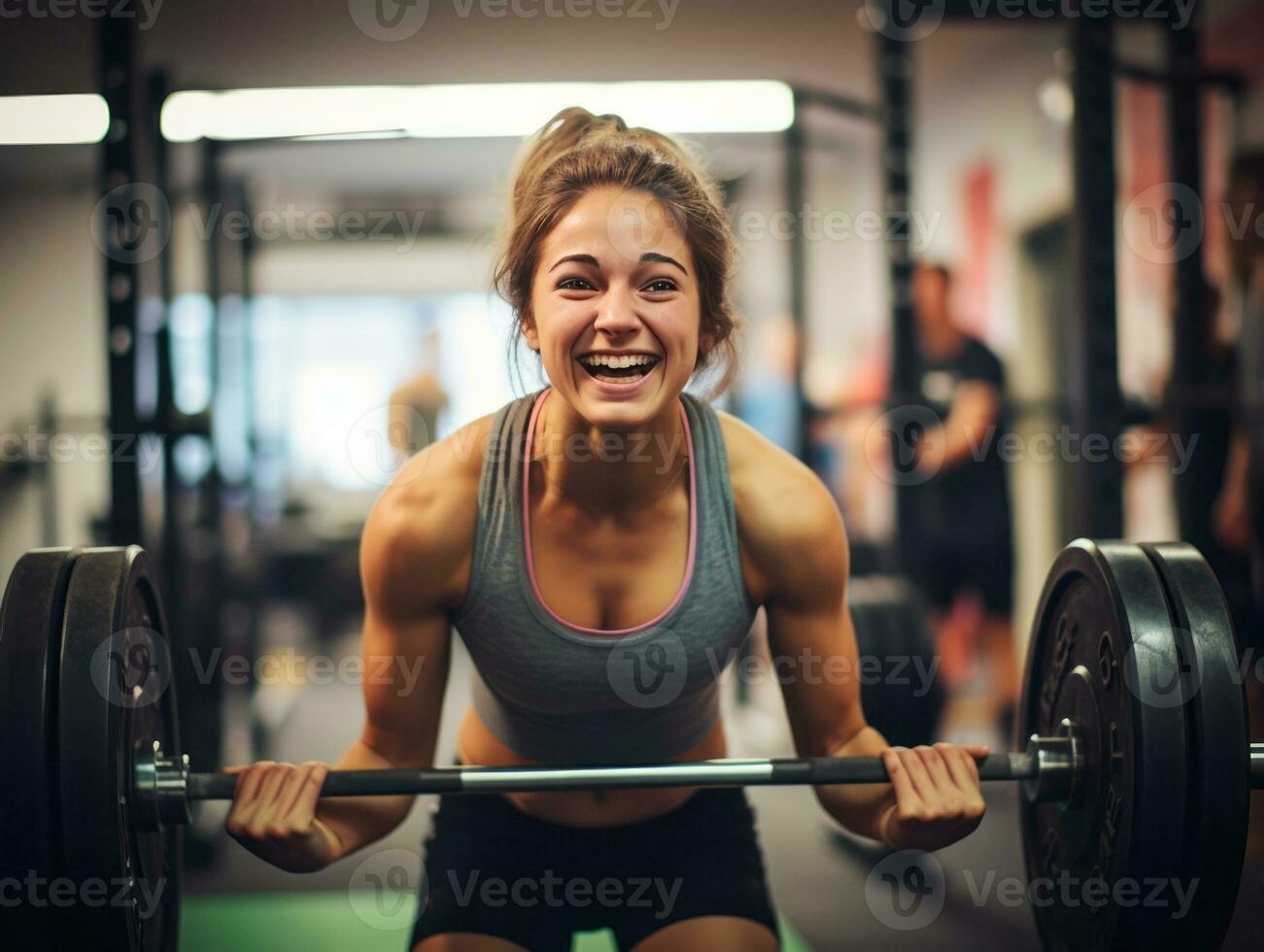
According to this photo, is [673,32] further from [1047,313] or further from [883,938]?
[883,938]

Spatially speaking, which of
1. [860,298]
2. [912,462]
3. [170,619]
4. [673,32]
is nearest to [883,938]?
[912,462]

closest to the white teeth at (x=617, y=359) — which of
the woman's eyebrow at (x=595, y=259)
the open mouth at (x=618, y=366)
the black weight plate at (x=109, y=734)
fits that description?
the open mouth at (x=618, y=366)

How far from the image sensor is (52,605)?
1.23 m

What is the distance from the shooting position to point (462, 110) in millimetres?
3145

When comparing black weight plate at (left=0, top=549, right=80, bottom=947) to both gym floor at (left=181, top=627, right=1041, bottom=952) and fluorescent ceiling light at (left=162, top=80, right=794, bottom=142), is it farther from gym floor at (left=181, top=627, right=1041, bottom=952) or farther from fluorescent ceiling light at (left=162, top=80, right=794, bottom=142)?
fluorescent ceiling light at (left=162, top=80, right=794, bottom=142)

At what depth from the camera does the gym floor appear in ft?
7.94

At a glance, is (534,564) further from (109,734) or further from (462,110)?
(462,110)

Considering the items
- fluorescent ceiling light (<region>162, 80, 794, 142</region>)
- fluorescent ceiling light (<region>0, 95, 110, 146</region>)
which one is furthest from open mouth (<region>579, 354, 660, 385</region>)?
fluorescent ceiling light (<region>0, 95, 110, 146</region>)

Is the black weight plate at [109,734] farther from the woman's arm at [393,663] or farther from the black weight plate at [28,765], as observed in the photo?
the woman's arm at [393,663]

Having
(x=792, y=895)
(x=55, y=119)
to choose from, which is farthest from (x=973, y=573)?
(x=55, y=119)

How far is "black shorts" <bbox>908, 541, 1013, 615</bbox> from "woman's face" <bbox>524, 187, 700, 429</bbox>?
250cm

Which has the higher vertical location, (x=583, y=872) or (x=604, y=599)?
(x=604, y=599)

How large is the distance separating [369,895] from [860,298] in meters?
5.58

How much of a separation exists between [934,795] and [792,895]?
5.21 feet
